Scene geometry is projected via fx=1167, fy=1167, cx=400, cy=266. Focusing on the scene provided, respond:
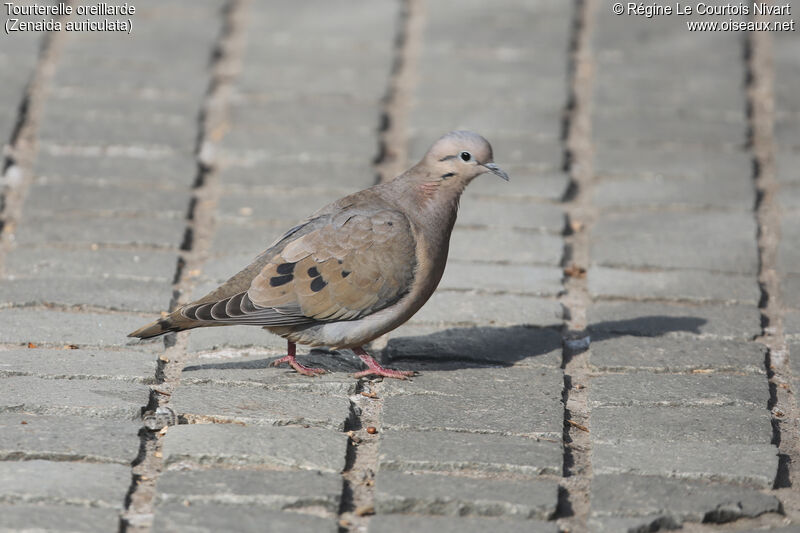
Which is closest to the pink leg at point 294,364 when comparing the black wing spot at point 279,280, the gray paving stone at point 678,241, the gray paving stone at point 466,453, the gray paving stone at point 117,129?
the black wing spot at point 279,280

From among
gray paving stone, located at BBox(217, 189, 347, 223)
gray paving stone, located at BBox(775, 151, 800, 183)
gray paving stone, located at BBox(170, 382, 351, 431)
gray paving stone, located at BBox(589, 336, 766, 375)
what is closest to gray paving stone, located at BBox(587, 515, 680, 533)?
gray paving stone, located at BBox(170, 382, 351, 431)

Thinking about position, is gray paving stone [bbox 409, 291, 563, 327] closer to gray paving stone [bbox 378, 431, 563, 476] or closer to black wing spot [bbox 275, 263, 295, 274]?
black wing spot [bbox 275, 263, 295, 274]

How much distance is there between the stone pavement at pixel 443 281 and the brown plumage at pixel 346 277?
0.23m

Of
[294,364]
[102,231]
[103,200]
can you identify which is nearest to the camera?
[294,364]

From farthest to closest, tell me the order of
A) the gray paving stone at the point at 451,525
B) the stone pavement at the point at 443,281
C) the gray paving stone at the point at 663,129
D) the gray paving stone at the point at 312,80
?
the gray paving stone at the point at 312,80
the gray paving stone at the point at 663,129
the stone pavement at the point at 443,281
the gray paving stone at the point at 451,525

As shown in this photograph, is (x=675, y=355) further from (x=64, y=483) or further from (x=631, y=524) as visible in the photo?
(x=64, y=483)

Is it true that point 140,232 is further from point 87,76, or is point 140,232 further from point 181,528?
point 181,528

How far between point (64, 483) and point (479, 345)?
1.93 meters

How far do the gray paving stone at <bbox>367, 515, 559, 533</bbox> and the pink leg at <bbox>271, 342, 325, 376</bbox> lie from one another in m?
1.09

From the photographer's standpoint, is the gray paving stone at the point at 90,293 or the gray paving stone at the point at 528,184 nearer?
the gray paving stone at the point at 90,293

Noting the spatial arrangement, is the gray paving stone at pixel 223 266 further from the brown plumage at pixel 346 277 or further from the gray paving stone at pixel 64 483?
the gray paving stone at pixel 64 483

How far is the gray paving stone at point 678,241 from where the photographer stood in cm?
577

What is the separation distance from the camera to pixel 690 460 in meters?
4.03

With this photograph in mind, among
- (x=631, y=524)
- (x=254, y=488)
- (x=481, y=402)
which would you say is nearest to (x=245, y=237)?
(x=481, y=402)
